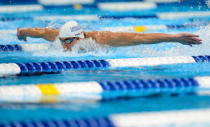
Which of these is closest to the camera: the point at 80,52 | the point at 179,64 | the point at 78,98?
the point at 78,98

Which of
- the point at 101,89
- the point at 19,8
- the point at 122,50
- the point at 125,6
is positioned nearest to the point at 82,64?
the point at 122,50

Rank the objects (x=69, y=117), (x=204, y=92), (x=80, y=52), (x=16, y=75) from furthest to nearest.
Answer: (x=80, y=52)
(x=16, y=75)
(x=204, y=92)
(x=69, y=117)

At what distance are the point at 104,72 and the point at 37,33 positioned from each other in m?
0.99

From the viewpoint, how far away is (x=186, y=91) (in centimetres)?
340

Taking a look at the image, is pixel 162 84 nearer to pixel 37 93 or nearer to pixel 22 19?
pixel 37 93

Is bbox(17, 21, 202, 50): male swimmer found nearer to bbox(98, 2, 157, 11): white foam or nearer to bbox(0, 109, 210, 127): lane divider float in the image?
bbox(0, 109, 210, 127): lane divider float

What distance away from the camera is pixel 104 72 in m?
3.93

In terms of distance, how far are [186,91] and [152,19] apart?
3.45m

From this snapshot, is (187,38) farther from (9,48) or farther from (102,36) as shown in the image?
(9,48)

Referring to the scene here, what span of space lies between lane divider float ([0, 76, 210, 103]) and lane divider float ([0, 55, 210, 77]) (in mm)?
564

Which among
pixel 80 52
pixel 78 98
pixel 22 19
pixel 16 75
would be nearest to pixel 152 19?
pixel 22 19

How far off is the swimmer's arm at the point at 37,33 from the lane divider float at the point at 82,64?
0.64m

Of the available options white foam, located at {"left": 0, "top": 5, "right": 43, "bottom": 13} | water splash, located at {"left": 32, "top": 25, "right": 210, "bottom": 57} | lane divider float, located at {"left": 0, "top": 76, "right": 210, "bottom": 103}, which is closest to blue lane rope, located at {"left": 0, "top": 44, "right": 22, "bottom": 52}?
water splash, located at {"left": 32, "top": 25, "right": 210, "bottom": 57}

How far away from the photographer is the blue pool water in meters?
2.84
